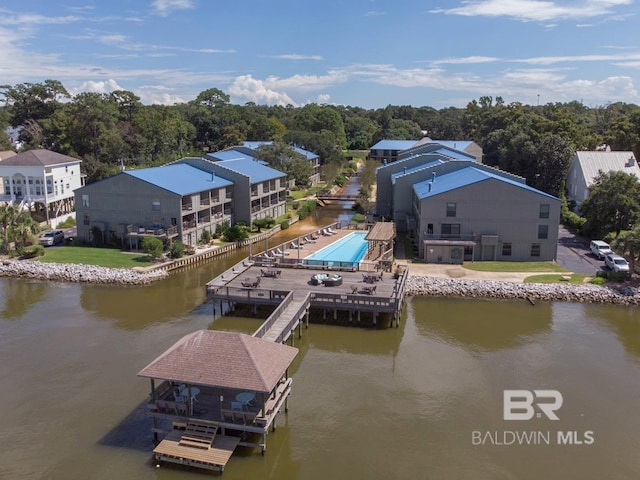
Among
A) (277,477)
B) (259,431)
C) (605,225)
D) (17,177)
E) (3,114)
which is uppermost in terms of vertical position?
(3,114)

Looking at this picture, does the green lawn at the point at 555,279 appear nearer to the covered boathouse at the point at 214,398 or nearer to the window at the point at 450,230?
the window at the point at 450,230

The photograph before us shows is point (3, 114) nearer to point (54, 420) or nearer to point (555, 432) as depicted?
point (54, 420)

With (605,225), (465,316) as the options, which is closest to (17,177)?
(465,316)

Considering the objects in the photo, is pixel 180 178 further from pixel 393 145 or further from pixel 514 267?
pixel 393 145

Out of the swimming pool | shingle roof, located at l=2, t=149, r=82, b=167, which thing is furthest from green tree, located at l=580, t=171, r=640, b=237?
shingle roof, located at l=2, t=149, r=82, b=167

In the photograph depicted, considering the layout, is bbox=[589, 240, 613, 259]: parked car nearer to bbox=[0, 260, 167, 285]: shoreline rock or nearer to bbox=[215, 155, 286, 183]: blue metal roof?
bbox=[215, 155, 286, 183]: blue metal roof

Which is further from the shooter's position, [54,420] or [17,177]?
[17,177]
